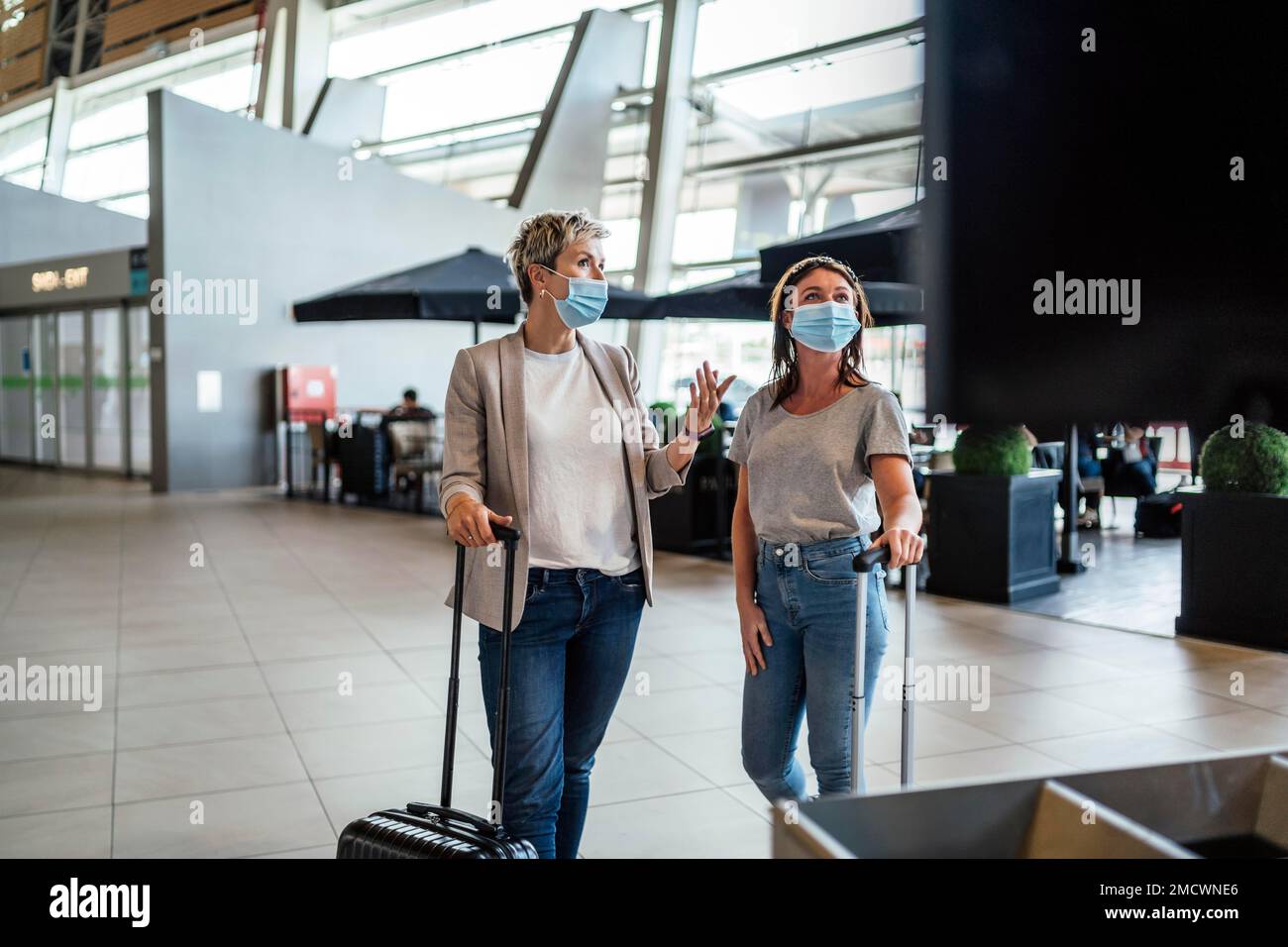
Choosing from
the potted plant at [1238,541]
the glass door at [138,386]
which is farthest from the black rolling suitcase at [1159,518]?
the glass door at [138,386]

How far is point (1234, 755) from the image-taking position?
1.57m

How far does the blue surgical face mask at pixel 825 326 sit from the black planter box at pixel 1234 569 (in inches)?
149

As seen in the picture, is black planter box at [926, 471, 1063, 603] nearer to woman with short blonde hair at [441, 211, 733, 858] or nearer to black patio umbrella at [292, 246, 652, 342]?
black patio umbrella at [292, 246, 652, 342]

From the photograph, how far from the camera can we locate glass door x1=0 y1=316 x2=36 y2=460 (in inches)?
647

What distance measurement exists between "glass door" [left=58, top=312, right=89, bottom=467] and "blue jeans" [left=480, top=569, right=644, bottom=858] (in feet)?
49.4

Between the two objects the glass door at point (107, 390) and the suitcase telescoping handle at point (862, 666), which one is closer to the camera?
the suitcase telescoping handle at point (862, 666)

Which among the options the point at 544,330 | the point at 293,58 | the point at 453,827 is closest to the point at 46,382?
the point at 293,58

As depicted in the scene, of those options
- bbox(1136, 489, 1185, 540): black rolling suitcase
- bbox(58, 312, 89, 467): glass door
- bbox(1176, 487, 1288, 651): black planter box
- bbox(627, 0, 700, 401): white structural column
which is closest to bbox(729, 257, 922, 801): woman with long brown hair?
bbox(1176, 487, 1288, 651): black planter box

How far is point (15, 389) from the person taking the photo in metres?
16.8

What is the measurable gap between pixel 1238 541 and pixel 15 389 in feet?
56.7

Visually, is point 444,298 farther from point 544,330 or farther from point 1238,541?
point 544,330

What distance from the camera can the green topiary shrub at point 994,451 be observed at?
243 inches

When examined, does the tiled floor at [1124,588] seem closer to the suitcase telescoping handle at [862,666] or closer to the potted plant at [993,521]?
the potted plant at [993,521]
